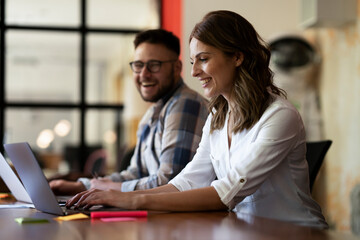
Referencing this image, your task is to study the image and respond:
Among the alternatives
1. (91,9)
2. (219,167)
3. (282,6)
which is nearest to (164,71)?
(219,167)

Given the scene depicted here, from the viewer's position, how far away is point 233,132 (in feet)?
6.35

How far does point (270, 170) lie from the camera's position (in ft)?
5.82

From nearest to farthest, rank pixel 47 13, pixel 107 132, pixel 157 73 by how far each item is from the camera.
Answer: pixel 157 73 < pixel 47 13 < pixel 107 132

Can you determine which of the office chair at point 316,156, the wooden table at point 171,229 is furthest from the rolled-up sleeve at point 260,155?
the office chair at point 316,156

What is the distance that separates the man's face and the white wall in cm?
166

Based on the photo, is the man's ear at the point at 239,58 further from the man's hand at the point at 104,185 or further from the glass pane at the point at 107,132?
the glass pane at the point at 107,132

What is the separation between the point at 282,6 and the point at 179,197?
3.50 metres

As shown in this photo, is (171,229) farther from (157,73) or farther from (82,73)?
(82,73)

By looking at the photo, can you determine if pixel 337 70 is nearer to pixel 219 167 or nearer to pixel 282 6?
pixel 282 6

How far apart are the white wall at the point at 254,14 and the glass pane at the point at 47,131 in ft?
6.30

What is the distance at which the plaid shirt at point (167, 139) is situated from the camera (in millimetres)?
2463

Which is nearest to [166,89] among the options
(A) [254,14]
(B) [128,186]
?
(B) [128,186]

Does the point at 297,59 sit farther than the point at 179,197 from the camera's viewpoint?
Yes

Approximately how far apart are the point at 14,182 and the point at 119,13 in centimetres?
418
